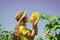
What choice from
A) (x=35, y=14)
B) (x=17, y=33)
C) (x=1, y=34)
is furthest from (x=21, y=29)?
(x=1, y=34)

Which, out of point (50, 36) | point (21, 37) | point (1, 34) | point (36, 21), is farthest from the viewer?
point (1, 34)

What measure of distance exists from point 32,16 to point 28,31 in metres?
0.29

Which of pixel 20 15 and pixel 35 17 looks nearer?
pixel 35 17

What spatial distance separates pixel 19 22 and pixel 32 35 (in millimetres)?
395

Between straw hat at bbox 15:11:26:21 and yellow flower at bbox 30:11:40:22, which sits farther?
straw hat at bbox 15:11:26:21

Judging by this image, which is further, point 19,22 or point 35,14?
point 19,22

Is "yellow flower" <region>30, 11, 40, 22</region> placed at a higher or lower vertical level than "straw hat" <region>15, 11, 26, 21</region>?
Result: lower

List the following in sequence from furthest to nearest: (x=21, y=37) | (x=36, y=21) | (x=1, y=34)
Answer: (x=1, y=34), (x=21, y=37), (x=36, y=21)

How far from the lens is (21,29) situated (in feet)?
13.5

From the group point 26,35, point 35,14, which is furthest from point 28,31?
point 35,14

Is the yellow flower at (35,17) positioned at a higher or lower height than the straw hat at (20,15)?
lower

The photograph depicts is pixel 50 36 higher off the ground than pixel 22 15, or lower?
lower

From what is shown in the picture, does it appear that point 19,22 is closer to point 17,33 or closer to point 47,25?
point 17,33

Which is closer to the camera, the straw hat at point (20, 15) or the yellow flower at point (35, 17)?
the yellow flower at point (35, 17)
